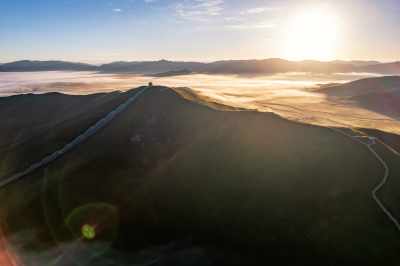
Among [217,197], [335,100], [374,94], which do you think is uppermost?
[374,94]

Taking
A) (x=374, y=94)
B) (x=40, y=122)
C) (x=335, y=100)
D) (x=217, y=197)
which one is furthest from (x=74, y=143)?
(x=374, y=94)

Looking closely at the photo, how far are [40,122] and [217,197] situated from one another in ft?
281

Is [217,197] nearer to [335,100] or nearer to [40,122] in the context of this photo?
[40,122]

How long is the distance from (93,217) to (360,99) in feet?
410

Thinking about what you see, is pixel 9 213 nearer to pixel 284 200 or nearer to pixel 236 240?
pixel 236 240

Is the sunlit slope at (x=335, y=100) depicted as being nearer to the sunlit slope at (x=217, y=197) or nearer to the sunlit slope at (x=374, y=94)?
the sunlit slope at (x=374, y=94)

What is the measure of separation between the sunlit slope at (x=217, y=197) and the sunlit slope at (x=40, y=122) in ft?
30.9

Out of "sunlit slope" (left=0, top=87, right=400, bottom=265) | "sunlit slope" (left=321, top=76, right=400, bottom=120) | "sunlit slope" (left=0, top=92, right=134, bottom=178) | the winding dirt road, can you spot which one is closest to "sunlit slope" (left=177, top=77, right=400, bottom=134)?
"sunlit slope" (left=321, top=76, right=400, bottom=120)

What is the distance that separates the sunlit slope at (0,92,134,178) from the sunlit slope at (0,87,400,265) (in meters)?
9.42

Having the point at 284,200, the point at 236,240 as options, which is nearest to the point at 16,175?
the point at 236,240

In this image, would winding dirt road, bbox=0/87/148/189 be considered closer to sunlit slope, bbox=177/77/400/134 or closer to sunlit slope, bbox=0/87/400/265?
sunlit slope, bbox=0/87/400/265

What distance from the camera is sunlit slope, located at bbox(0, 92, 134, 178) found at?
7556 cm

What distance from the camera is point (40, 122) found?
4774 inches

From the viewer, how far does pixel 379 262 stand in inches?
1601
